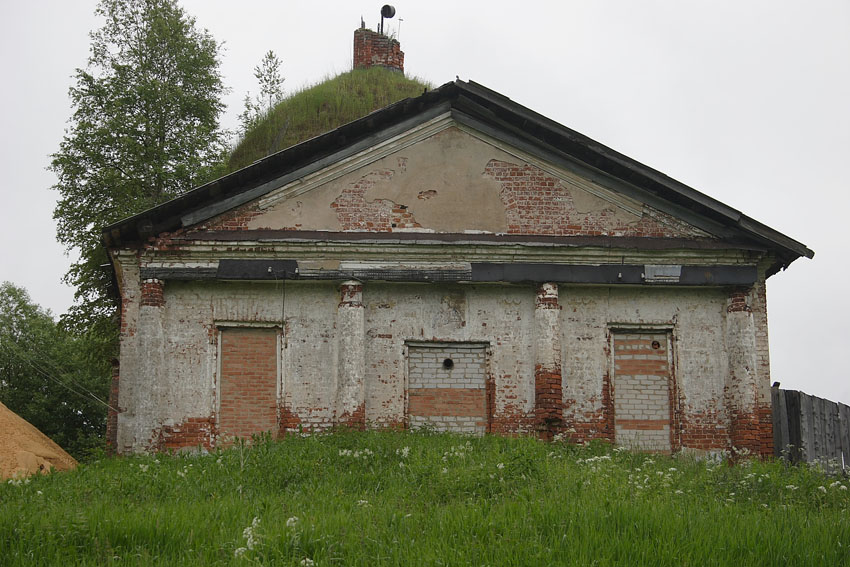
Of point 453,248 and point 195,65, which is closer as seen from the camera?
point 453,248

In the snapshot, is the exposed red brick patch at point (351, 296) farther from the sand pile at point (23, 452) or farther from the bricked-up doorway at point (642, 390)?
the sand pile at point (23, 452)

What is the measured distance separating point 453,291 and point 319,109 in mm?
10451

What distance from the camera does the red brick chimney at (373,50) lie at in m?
25.4

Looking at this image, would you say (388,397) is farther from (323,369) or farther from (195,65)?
(195,65)

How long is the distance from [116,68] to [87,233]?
5.00 meters

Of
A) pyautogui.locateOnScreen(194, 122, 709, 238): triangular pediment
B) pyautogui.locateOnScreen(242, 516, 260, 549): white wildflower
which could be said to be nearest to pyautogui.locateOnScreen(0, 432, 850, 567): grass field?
pyautogui.locateOnScreen(242, 516, 260, 549): white wildflower

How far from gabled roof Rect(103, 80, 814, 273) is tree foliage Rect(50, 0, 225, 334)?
10405 mm

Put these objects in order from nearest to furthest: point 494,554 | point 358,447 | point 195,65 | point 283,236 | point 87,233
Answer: point 494,554, point 358,447, point 283,236, point 87,233, point 195,65

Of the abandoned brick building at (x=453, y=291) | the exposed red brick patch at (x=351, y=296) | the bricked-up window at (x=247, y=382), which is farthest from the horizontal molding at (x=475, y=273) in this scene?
the bricked-up window at (x=247, y=382)

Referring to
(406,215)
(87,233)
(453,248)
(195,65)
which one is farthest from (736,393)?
(195,65)

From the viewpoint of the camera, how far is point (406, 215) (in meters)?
14.1

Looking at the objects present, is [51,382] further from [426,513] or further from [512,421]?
[426,513]

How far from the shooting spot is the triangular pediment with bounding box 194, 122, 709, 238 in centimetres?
1398

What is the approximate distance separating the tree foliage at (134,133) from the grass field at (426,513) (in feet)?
46.1
